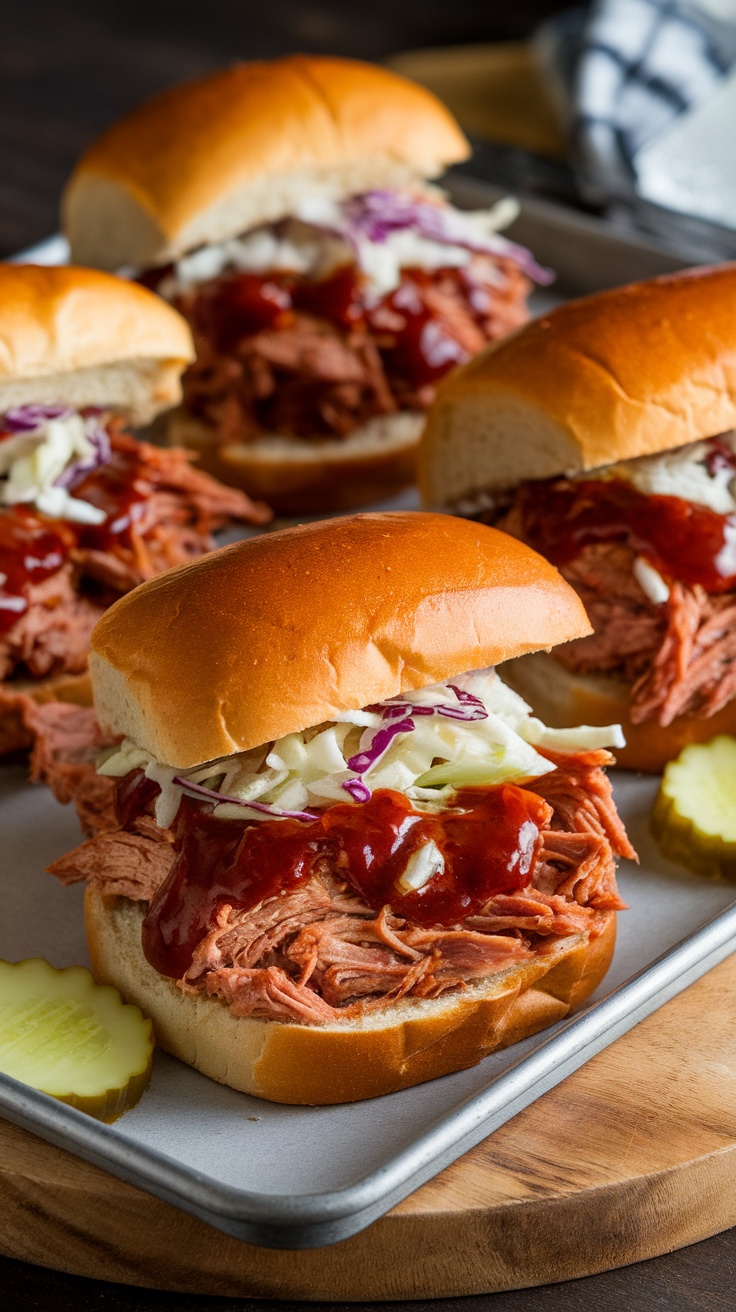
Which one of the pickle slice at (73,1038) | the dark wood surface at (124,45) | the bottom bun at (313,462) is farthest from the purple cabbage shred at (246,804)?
the dark wood surface at (124,45)

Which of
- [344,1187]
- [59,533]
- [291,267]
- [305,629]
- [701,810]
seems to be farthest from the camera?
[291,267]

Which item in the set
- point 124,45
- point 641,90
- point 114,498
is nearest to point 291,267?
point 114,498

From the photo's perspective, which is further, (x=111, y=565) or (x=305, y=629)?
(x=111, y=565)

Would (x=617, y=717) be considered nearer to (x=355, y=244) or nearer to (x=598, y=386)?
(x=598, y=386)

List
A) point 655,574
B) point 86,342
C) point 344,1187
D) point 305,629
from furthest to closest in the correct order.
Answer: point 86,342 < point 655,574 < point 305,629 < point 344,1187

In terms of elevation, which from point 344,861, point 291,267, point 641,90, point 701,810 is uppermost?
point 641,90

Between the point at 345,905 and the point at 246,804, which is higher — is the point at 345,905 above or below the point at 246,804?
below

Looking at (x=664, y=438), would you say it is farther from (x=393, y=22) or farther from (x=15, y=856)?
(x=393, y=22)
